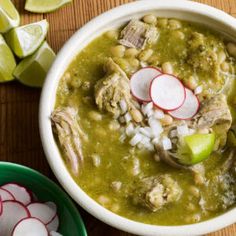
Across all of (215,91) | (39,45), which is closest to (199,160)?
(215,91)

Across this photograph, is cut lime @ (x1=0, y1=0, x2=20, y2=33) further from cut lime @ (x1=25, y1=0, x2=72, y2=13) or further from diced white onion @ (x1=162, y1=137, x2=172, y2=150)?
diced white onion @ (x1=162, y1=137, x2=172, y2=150)

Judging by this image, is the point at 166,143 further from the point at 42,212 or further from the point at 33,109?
the point at 33,109

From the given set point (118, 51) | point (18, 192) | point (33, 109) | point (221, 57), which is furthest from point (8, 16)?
point (221, 57)

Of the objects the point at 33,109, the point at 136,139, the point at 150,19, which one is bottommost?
the point at 33,109

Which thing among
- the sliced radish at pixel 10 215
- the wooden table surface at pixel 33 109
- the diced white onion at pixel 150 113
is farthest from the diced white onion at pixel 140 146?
the sliced radish at pixel 10 215

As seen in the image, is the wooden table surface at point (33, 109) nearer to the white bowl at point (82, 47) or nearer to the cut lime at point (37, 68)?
the cut lime at point (37, 68)

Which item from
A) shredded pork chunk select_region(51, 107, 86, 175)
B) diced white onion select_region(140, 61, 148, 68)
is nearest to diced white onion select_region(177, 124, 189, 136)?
diced white onion select_region(140, 61, 148, 68)

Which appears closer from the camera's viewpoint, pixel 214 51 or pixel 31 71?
pixel 214 51

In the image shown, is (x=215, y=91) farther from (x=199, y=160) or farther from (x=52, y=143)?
(x=52, y=143)
